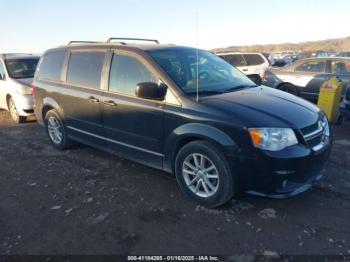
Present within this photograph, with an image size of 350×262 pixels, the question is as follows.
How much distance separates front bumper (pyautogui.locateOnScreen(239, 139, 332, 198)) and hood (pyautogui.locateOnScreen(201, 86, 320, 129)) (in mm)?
310

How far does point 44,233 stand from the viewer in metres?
3.27

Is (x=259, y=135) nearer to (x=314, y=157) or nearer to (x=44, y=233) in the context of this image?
(x=314, y=157)

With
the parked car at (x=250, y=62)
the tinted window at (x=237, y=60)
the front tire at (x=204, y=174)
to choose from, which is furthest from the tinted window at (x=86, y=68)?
the tinted window at (x=237, y=60)

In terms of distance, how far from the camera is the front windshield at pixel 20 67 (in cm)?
868

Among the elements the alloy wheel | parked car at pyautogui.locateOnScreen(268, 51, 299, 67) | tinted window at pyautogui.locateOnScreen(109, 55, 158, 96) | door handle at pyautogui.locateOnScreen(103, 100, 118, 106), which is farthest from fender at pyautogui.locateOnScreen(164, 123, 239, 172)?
parked car at pyautogui.locateOnScreen(268, 51, 299, 67)

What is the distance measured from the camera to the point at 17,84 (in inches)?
319

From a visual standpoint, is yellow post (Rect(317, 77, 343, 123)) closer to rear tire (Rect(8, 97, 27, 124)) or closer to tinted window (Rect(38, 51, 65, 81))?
tinted window (Rect(38, 51, 65, 81))

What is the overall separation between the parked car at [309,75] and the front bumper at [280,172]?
6.00m

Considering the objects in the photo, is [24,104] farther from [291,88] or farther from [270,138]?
[291,88]

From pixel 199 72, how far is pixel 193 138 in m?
1.09

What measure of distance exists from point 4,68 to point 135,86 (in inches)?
245

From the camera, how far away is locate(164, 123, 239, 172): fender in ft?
10.8

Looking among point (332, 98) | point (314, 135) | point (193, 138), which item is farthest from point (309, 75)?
point (193, 138)

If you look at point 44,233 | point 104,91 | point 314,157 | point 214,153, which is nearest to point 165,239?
point 214,153
